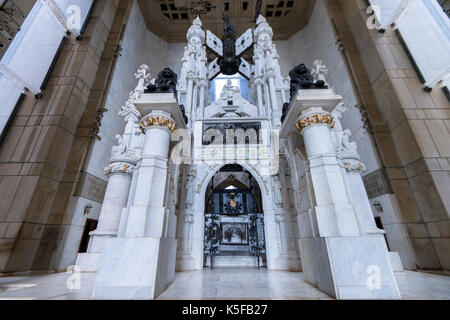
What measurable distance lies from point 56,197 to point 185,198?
13.6 ft

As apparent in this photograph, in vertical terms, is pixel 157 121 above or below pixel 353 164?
above

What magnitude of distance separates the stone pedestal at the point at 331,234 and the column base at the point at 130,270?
8.37 ft

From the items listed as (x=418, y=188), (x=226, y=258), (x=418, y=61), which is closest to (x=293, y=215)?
(x=226, y=258)

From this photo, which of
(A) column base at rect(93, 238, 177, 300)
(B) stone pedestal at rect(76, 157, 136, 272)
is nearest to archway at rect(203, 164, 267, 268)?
(B) stone pedestal at rect(76, 157, 136, 272)

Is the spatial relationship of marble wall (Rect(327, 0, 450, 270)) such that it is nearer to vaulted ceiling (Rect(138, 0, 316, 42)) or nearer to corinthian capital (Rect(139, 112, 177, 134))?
corinthian capital (Rect(139, 112, 177, 134))

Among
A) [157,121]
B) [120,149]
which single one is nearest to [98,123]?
[120,149]

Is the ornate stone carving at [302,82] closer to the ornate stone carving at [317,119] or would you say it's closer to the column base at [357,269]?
the ornate stone carving at [317,119]

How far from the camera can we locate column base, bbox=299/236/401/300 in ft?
8.09

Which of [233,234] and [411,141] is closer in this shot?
[411,141]

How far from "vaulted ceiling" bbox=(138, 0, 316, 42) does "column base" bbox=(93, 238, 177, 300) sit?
16.1 m

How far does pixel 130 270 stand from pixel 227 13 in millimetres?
17507

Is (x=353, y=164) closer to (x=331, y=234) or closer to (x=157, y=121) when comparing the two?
(x=331, y=234)

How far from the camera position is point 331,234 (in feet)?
9.49
